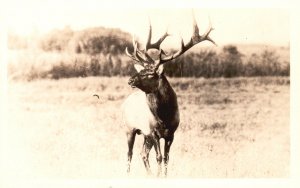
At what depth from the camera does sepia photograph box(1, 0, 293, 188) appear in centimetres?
368

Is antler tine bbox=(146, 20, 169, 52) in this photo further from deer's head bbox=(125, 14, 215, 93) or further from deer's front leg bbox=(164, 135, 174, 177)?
deer's front leg bbox=(164, 135, 174, 177)

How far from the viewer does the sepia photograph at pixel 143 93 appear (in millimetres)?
3680

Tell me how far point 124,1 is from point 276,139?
1370 millimetres

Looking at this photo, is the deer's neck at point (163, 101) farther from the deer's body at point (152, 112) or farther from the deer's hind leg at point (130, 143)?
the deer's hind leg at point (130, 143)

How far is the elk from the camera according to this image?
12.1 feet

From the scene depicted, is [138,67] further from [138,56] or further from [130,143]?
[130,143]

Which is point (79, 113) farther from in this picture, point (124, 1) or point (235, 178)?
point (235, 178)

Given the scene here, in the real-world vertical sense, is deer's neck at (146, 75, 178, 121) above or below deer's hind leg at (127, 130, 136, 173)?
above

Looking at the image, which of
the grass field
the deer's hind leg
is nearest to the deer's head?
the grass field

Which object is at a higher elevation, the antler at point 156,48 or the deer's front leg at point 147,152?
the antler at point 156,48

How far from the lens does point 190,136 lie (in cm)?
374

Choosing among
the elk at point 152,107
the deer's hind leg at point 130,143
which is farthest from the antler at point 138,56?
the deer's hind leg at point 130,143

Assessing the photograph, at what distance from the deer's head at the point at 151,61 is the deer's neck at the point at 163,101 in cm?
4

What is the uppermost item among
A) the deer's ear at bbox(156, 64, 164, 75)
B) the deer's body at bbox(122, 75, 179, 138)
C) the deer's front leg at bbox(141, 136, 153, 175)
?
the deer's ear at bbox(156, 64, 164, 75)
